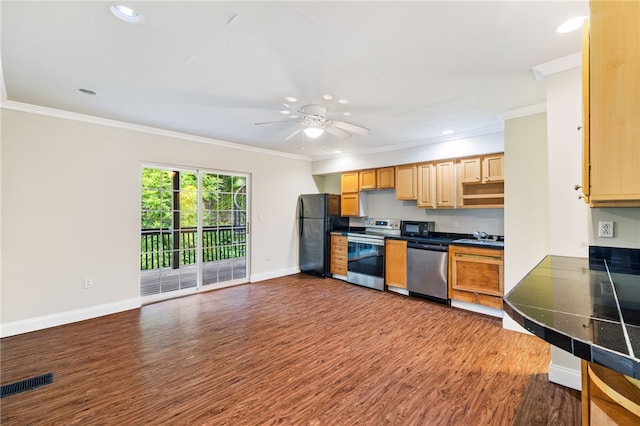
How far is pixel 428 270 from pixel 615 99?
324cm

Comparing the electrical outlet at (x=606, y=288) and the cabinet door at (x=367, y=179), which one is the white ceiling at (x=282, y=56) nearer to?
the electrical outlet at (x=606, y=288)

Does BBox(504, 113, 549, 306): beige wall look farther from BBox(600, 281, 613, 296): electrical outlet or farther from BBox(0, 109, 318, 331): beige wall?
BBox(0, 109, 318, 331): beige wall

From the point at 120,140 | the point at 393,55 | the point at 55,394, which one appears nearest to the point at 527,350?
the point at 393,55

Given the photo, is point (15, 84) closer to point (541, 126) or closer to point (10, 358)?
point (10, 358)

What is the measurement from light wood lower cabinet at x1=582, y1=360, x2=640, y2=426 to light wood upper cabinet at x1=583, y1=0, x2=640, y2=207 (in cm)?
80

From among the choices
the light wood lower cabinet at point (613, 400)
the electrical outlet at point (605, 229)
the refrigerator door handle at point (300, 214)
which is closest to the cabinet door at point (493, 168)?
the electrical outlet at point (605, 229)

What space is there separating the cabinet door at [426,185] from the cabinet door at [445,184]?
77mm

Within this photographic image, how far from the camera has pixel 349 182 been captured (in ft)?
19.1

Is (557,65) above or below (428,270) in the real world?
above

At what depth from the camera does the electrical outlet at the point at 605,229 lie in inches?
77.7

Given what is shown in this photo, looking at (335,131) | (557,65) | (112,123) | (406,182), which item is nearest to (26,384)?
(112,123)

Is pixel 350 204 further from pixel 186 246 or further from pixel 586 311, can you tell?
pixel 586 311

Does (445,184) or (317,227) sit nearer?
(445,184)

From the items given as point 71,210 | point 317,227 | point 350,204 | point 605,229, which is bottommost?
point 317,227
